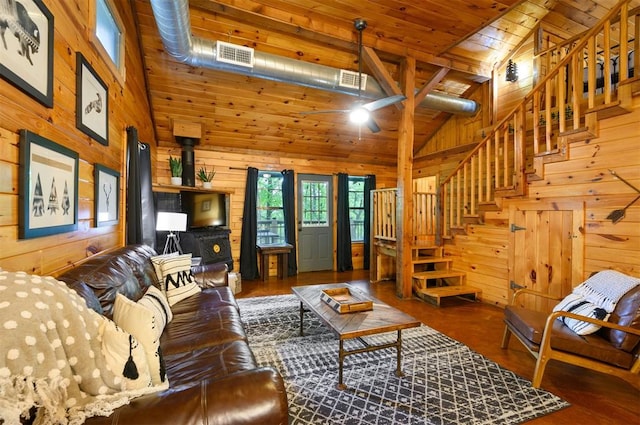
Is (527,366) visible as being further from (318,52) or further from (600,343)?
(318,52)

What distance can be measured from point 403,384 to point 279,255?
144 inches

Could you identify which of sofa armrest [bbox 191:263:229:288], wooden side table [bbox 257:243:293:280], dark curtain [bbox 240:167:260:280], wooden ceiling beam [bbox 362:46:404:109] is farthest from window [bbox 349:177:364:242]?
sofa armrest [bbox 191:263:229:288]

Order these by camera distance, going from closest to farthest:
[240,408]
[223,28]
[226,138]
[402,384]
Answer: [240,408] < [402,384] < [223,28] < [226,138]

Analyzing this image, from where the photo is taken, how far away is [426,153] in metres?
6.27

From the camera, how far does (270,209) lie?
582 centimetres

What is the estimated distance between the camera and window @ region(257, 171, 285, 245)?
18.9 feet

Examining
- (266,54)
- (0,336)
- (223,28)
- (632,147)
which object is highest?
(223,28)

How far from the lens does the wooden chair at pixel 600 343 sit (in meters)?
1.86

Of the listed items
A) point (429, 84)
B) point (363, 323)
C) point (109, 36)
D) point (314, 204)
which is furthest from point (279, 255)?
point (109, 36)

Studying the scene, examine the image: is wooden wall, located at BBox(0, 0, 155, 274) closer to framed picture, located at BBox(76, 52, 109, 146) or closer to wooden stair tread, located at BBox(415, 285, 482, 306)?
framed picture, located at BBox(76, 52, 109, 146)

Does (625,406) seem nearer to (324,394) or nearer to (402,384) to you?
(402,384)

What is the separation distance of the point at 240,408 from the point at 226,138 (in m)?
4.76

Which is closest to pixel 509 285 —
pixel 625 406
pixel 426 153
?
pixel 625 406

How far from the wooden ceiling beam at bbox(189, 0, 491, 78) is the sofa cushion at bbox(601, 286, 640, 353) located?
3.54m
